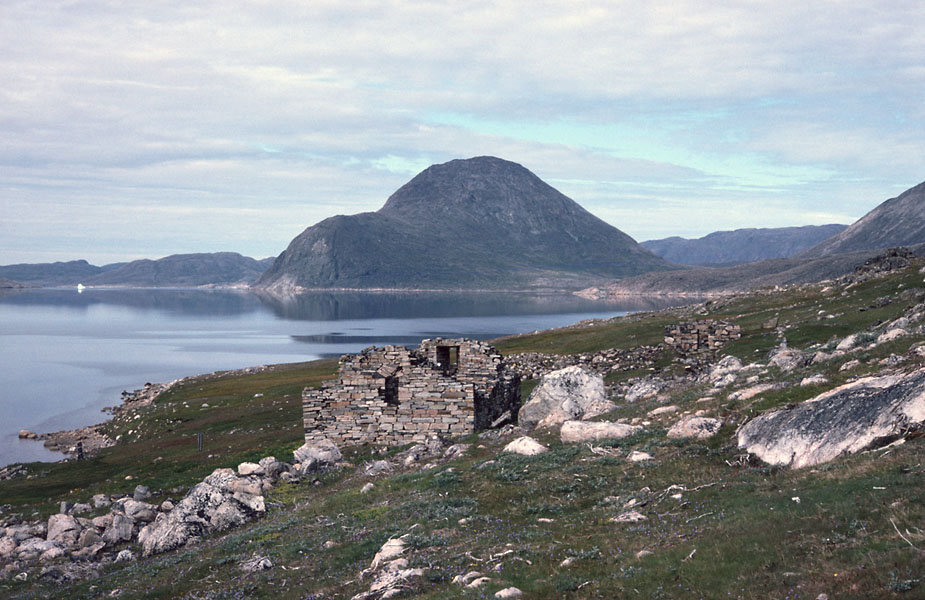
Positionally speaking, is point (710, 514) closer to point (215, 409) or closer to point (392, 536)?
point (392, 536)

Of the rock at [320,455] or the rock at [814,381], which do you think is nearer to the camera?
the rock at [814,381]

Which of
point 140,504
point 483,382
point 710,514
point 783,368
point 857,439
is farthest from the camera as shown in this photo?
point 483,382

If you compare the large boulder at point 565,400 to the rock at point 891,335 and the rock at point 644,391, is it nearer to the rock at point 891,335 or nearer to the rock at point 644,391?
the rock at point 644,391

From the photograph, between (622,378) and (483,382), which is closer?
(483,382)

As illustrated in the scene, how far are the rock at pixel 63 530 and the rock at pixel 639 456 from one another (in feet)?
60.9

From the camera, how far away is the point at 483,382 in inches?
1405

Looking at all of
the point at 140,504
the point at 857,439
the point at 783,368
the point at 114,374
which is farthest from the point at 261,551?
the point at 114,374

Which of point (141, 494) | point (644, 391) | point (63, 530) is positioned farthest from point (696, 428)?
point (141, 494)

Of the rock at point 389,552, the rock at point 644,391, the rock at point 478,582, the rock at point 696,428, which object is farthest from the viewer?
the rock at point 644,391

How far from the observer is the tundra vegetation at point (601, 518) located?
1073 cm

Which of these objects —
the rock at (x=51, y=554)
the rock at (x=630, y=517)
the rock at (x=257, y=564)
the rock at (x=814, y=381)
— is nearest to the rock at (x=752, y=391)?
the rock at (x=814, y=381)

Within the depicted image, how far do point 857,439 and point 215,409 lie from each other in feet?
192

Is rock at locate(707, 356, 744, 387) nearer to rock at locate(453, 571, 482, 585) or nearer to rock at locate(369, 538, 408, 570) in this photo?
rock at locate(369, 538, 408, 570)

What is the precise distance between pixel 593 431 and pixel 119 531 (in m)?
16.7
